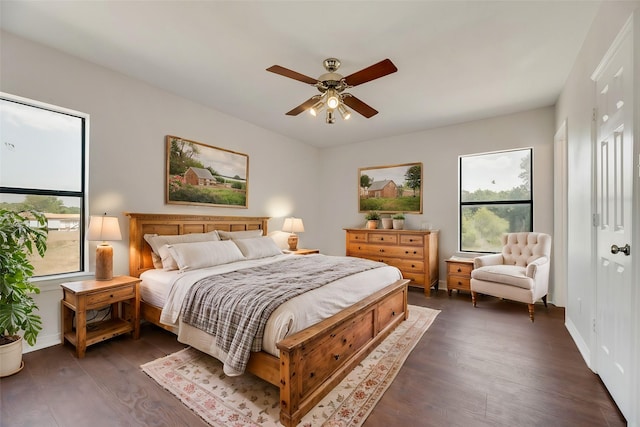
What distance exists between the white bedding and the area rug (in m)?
0.20

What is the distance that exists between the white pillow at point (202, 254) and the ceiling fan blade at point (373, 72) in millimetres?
2238

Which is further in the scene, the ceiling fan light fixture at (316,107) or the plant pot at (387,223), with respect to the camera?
the plant pot at (387,223)

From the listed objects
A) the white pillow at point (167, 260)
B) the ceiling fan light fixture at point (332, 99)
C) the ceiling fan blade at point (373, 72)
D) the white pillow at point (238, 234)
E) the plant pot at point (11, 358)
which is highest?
the ceiling fan blade at point (373, 72)

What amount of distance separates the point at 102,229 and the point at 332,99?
2.48 meters

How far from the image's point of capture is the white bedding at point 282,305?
1858 millimetres

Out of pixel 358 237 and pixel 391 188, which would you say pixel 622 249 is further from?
pixel 391 188

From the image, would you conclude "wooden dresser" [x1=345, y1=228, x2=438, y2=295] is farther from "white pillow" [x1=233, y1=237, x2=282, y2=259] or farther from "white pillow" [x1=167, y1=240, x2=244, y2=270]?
"white pillow" [x1=167, y1=240, x2=244, y2=270]

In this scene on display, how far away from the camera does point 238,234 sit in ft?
13.3

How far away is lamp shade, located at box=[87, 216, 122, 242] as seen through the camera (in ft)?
8.80

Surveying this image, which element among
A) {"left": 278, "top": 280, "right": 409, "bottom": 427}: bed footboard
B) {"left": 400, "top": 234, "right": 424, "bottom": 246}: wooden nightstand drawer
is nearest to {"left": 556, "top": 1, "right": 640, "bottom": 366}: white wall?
{"left": 278, "top": 280, "right": 409, "bottom": 427}: bed footboard

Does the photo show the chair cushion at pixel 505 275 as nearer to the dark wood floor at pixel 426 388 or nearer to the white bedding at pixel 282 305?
the dark wood floor at pixel 426 388

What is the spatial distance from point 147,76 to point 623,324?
4.59 m

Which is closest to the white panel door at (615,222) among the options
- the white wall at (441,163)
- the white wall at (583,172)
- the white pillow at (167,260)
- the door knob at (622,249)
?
the door knob at (622,249)

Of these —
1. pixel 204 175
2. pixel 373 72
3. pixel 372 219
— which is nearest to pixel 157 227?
pixel 204 175
